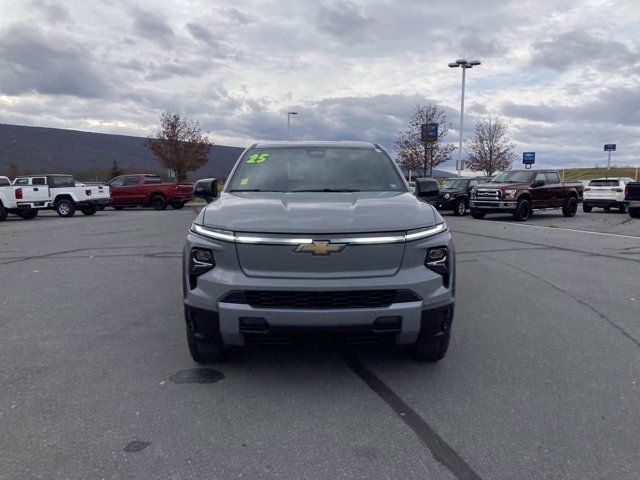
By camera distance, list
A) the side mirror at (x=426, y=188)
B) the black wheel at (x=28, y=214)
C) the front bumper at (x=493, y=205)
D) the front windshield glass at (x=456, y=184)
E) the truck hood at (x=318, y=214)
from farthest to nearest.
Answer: the front windshield glass at (x=456, y=184)
the black wheel at (x=28, y=214)
the front bumper at (x=493, y=205)
the side mirror at (x=426, y=188)
the truck hood at (x=318, y=214)

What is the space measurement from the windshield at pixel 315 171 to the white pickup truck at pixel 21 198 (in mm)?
19146

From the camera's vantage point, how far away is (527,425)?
125 inches

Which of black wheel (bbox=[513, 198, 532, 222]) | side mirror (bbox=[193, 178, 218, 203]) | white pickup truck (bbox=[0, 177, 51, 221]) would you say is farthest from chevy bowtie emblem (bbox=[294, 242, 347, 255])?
white pickup truck (bbox=[0, 177, 51, 221])

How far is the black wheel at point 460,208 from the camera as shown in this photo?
23609mm

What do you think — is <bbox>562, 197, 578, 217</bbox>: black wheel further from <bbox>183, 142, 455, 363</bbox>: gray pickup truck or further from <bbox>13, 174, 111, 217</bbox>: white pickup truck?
<bbox>183, 142, 455, 363</bbox>: gray pickup truck

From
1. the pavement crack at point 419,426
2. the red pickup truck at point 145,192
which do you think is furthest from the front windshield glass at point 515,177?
the pavement crack at point 419,426

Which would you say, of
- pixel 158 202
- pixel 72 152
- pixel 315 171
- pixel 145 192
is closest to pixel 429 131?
pixel 158 202

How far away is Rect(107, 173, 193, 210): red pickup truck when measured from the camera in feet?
94.7

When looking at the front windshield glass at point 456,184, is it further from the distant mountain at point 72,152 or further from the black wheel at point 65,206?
the distant mountain at point 72,152

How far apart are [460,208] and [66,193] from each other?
55.0ft

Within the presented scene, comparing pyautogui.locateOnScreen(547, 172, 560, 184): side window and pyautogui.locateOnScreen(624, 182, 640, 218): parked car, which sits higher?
pyautogui.locateOnScreen(547, 172, 560, 184): side window

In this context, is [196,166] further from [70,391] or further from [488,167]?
[70,391]

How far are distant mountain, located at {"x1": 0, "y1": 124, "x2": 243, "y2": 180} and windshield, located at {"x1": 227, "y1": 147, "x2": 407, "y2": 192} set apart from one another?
115m

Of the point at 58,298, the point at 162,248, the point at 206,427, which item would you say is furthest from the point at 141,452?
the point at 162,248
